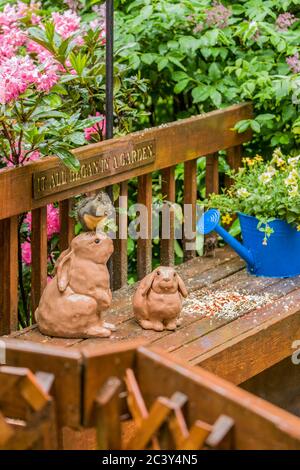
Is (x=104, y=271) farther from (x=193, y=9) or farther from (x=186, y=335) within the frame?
(x=193, y=9)

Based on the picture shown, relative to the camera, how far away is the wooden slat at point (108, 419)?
1.27m

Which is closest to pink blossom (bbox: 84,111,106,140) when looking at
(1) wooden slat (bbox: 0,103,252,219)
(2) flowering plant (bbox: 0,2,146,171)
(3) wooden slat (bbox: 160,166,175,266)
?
(2) flowering plant (bbox: 0,2,146,171)

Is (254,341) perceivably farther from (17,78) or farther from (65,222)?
(17,78)

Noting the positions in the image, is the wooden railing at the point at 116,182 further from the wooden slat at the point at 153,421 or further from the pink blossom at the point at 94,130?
the wooden slat at the point at 153,421

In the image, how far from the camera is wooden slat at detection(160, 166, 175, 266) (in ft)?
12.7

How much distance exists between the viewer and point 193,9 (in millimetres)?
4145

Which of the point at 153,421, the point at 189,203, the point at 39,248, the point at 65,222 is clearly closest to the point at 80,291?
the point at 39,248

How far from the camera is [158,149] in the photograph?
12.3 ft

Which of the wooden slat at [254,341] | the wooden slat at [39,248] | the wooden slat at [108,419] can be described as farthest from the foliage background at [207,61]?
the wooden slat at [108,419]

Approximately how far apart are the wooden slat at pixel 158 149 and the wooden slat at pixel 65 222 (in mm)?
66

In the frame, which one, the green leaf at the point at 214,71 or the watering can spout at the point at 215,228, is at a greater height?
the green leaf at the point at 214,71

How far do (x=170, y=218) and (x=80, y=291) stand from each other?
93cm

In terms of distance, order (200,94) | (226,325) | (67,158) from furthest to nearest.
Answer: (200,94) → (226,325) → (67,158)

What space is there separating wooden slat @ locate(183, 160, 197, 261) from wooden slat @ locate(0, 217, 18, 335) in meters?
0.98
